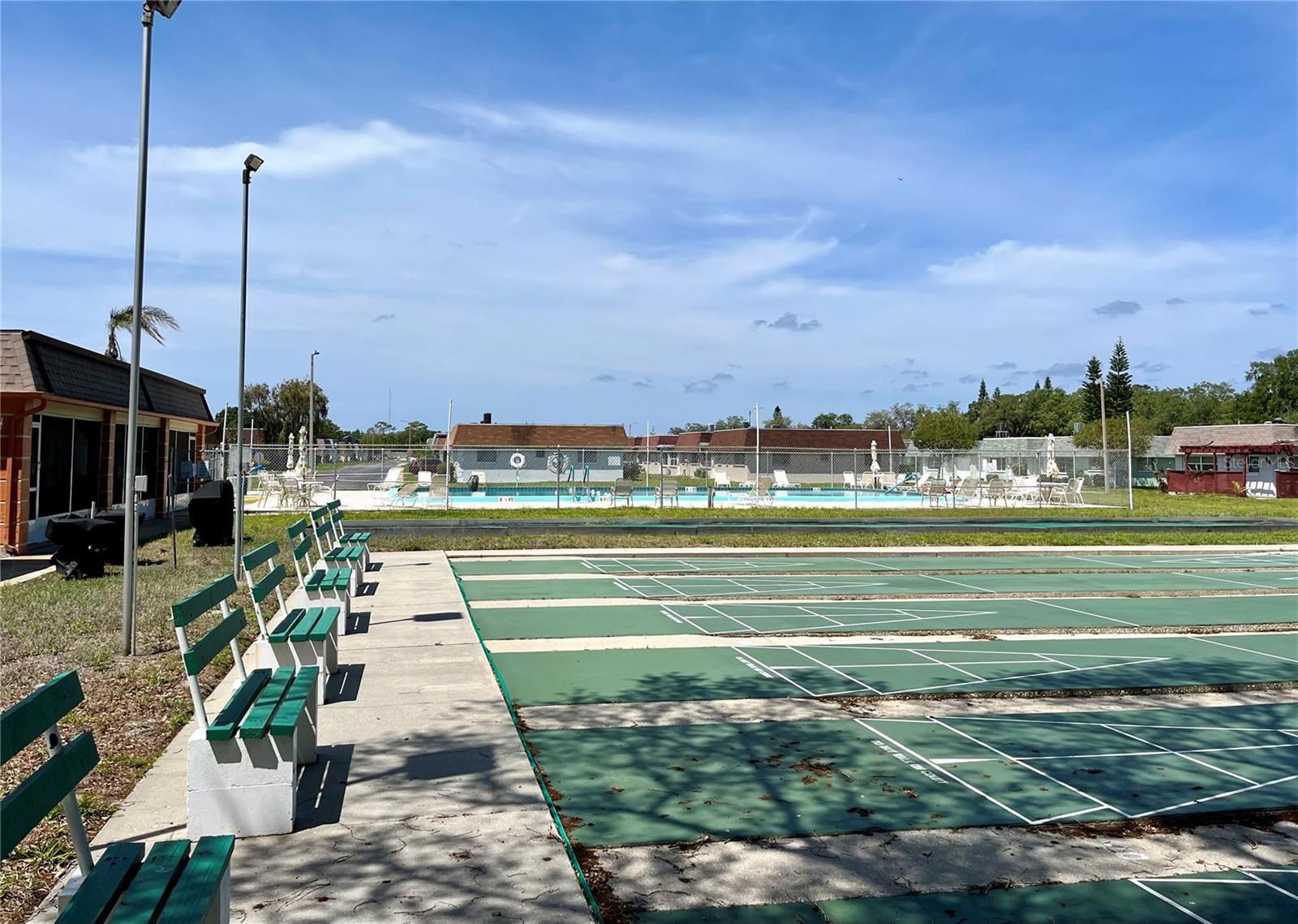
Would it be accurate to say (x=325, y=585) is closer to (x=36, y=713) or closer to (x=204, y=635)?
(x=204, y=635)

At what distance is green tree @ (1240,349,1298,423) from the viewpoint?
329 feet

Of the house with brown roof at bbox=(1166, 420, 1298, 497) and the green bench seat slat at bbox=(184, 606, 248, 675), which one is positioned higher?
the house with brown roof at bbox=(1166, 420, 1298, 497)

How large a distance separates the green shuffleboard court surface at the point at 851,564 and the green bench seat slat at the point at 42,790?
468 inches

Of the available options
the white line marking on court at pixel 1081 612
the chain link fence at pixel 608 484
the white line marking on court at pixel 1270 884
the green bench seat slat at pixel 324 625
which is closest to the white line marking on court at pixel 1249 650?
the white line marking on court at pixel 1081 612

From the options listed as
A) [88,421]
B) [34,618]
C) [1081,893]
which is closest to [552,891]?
[1081,893]

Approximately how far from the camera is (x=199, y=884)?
9.02ft

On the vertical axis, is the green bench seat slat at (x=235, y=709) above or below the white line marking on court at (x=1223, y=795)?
above

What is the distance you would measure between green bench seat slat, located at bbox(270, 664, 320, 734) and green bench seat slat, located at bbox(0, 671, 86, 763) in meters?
1.11

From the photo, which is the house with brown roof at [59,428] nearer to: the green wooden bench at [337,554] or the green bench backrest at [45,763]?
the green wooden bench at [337,554]

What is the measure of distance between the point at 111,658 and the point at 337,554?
411 cm

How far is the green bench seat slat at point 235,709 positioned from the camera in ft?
13.8

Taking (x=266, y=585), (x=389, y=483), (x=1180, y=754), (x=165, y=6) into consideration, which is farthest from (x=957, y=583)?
(x=389, y=483)

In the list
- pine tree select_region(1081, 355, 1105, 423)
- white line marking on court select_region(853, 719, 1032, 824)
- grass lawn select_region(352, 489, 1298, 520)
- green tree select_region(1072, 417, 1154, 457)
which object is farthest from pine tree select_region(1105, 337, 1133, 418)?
white line marking on court select_region(853, 719, 1032, 824)

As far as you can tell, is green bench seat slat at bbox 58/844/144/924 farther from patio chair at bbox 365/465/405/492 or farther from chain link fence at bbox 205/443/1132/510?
patio chair at bbox 365/465/405/492
